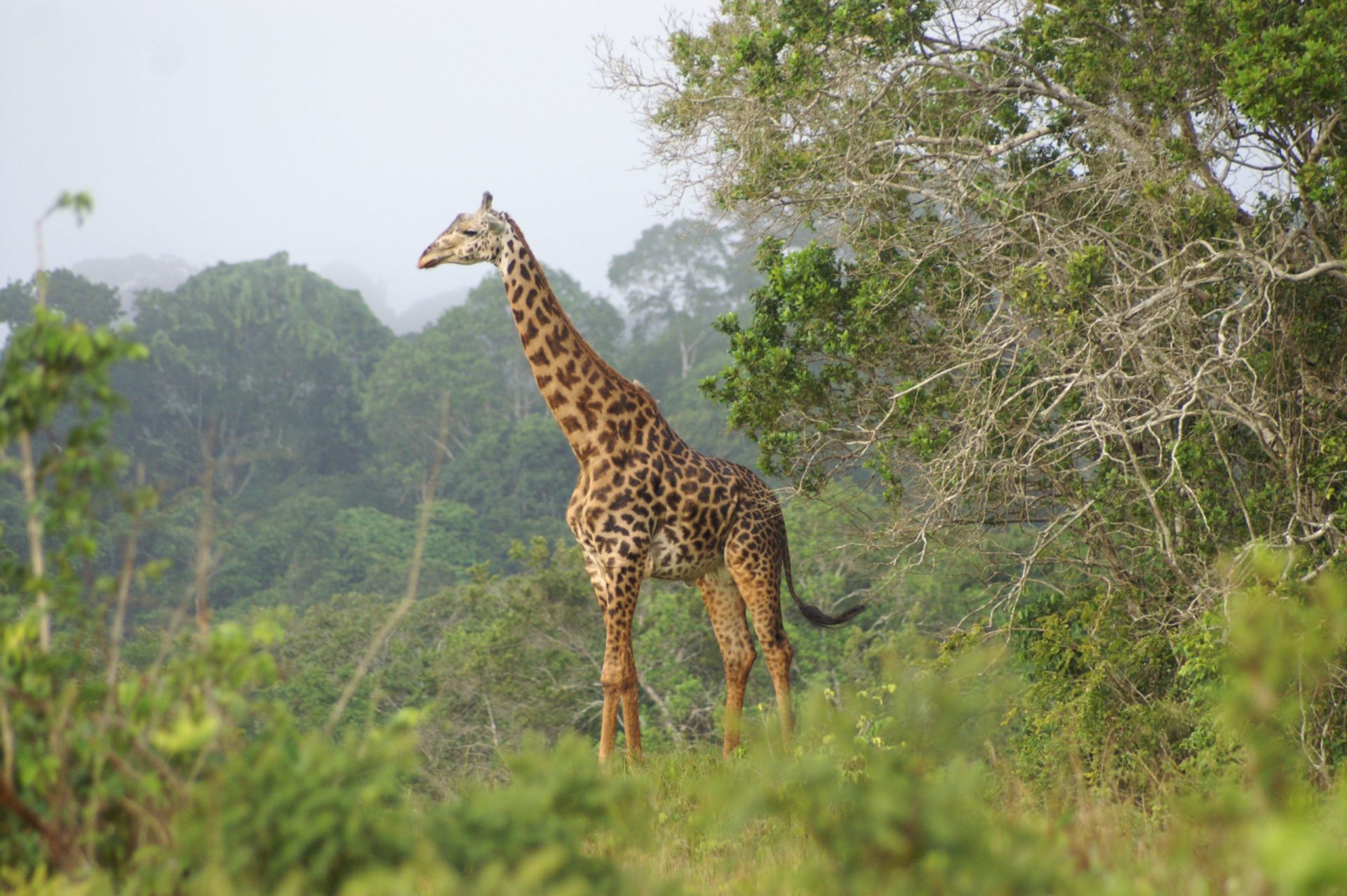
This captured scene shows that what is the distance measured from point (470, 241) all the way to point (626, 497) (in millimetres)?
1840

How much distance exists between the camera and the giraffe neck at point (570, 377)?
7.41m

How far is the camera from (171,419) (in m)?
52.0

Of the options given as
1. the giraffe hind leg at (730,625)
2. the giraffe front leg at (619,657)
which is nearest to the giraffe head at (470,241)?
the giraffe front leg at (619,657)

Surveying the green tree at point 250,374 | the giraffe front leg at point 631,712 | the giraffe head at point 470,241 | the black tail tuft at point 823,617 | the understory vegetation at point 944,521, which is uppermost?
the green tree at point 250,374

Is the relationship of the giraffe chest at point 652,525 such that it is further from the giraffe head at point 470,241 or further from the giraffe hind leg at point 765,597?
the giraffe head at point 470,241

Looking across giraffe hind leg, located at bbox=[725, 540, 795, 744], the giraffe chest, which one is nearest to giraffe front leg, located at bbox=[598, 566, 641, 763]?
the giraffe chest

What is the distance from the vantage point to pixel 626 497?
720cm

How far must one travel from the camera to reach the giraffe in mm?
7188

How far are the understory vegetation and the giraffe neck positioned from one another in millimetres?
951

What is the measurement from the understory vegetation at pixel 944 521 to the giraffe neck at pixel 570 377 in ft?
3.12

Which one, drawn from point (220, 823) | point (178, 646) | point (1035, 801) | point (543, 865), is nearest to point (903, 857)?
point (543, 865)

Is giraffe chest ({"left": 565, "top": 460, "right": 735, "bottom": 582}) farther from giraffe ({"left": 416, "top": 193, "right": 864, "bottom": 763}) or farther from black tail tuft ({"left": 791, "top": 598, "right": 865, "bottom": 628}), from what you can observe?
black tail tuft ({"left": 791, "top": 598, "right": 865, "bottom": 628})

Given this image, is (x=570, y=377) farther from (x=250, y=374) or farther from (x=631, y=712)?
(x=250, y=374)

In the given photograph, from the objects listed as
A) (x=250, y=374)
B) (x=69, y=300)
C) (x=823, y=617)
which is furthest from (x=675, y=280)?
(x=823, y=617)
